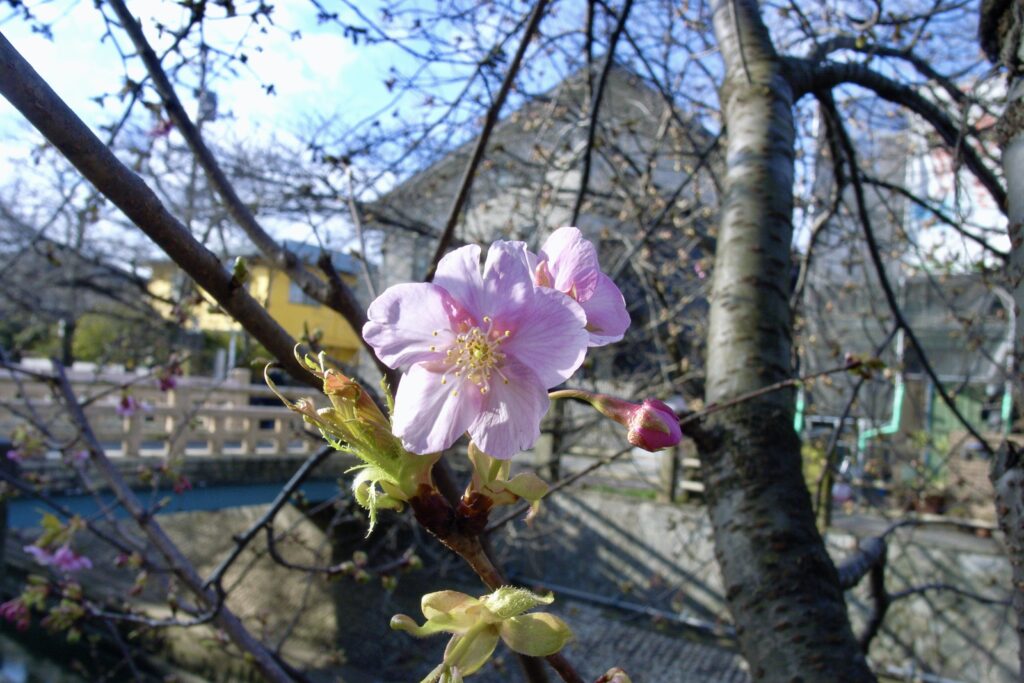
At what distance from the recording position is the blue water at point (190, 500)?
21.3 ft

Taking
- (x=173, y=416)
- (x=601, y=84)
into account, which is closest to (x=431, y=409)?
(x=601, y=84)

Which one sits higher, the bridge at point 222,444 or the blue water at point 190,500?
the bridge at point 222,444

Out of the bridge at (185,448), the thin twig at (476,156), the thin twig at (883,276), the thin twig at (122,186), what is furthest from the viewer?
the bridge at (185,448)

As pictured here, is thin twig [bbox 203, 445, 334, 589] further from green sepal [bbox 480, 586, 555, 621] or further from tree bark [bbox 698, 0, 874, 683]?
green sepal [bbox 480, 586, 555, 621]

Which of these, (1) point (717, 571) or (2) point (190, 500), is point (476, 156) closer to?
(2) point (190, 500)

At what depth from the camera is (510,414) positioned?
22.4 inches

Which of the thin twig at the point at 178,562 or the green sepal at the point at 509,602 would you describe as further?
the thin twig at the point at 178,562

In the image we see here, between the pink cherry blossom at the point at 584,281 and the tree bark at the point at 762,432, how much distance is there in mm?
905

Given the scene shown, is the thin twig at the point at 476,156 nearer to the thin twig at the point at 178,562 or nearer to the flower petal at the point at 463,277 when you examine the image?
the flower petal at the point at 463,277

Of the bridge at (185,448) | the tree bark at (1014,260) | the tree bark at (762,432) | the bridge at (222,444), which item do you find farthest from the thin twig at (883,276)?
the bridge at (185,448)

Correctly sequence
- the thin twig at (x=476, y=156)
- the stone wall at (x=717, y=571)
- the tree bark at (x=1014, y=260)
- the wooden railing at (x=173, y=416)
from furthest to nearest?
the wooden railing at (x=173, y=416), the stone wall at (x=717, y=571), the thin twig at (x=476, y=156), the tree bark at (x=1014, y=260)

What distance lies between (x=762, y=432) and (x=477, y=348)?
1015 mm

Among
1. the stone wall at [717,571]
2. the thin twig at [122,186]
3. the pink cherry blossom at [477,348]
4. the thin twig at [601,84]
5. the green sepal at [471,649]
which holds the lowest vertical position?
the stone wall at [717,571]

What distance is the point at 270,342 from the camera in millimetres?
910
